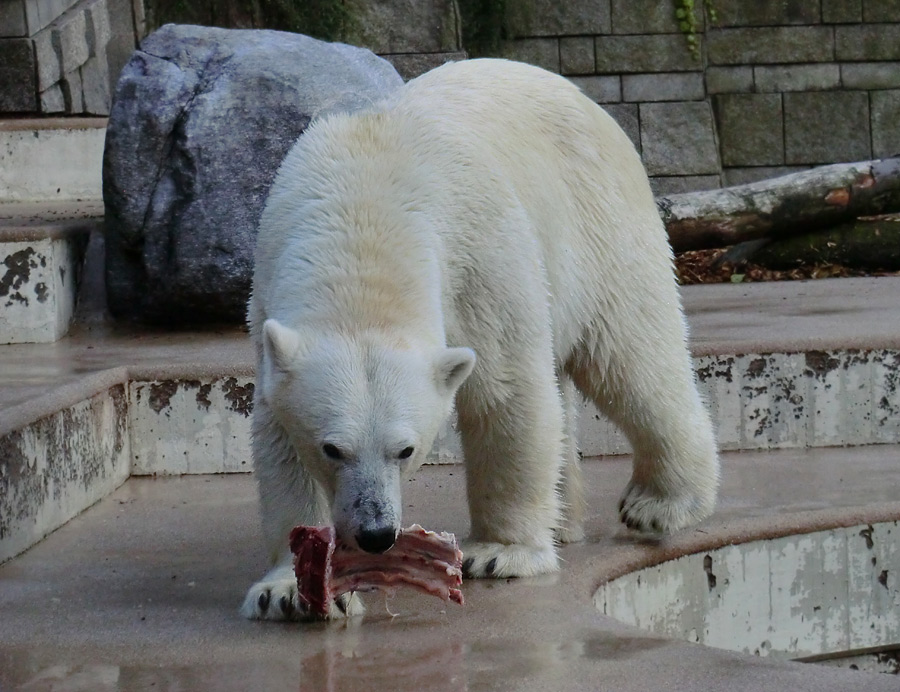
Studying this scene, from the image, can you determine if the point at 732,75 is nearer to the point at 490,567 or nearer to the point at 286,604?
the point at 490,567

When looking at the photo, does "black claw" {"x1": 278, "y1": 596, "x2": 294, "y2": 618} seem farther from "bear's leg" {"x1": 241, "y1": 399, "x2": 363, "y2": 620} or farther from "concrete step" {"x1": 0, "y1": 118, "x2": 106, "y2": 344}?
"concrete step" {"x1": 0, "y1": 118, "x2": 106, "y2": 344}

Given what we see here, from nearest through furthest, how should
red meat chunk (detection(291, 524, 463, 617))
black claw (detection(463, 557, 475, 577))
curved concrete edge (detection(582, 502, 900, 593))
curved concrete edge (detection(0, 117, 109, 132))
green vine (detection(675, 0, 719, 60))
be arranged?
red meat chunk (detection(291, 524, 463, 617))
black claw (detection(463, 557, 475, 577))
curved concrete edge (detection(582, 502, 900, 593))
curved concrete edge (detection(0, 117, 109, 132))
green vine (detection(675, 0, 719, 60))

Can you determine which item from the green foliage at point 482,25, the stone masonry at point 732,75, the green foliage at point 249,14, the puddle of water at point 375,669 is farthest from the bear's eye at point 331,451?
the green foliage at point 482,25

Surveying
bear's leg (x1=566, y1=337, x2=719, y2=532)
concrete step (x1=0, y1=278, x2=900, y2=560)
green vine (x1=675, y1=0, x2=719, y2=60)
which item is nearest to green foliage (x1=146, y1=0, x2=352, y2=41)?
green vine (x1=675, y1=0, x2=719, y2=60)

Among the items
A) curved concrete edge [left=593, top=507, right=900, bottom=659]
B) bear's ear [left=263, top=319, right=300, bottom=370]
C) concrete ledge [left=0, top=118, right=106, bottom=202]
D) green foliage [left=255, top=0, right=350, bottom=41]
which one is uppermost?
green foliage [left=255, top=0, right=350, bottom=41]

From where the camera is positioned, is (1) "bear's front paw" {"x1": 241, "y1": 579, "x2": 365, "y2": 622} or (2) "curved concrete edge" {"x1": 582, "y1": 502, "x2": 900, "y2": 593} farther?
(2) "curved concrete edge" {"x1": 582, "y1": 502, "x2": 900, "y2": 593}

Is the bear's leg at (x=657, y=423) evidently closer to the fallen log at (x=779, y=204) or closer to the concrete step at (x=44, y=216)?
the concrete step at (x=44, y=216)

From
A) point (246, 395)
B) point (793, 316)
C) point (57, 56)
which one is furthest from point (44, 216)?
point (793, 316)

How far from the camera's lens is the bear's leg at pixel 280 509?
2746 mm

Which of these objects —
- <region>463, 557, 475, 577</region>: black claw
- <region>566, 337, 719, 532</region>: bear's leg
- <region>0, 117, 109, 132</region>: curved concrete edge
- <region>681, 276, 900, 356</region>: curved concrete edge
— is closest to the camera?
<region>463, 557, 475, 577</region>: black claw

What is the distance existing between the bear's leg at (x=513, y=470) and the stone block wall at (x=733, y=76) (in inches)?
236

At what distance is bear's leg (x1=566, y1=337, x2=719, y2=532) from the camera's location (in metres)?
3.27

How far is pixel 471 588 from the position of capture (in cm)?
293

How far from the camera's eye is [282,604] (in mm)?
2727
